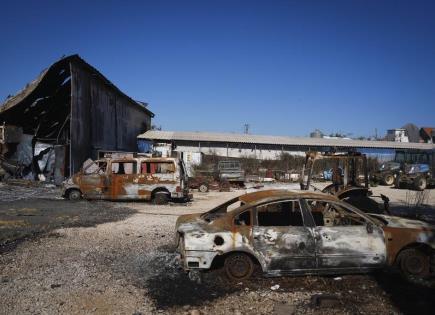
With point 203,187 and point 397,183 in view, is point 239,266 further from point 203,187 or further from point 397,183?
point 397,183

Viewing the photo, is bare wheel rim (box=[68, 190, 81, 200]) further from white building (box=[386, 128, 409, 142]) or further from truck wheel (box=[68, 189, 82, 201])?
white building (box=[386, 128, 409, 142])

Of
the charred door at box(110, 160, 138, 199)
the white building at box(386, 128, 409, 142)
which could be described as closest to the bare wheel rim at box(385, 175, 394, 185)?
the charred door at box(110, 160, 138, 199)

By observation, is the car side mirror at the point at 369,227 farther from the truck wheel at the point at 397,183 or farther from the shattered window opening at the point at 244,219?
the truck wheel at the point at 397,183

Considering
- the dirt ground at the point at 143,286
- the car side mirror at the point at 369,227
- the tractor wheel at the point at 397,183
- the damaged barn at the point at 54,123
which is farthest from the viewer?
the tractor wheel at the point at 397,183

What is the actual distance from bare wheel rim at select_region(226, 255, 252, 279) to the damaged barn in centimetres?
1805

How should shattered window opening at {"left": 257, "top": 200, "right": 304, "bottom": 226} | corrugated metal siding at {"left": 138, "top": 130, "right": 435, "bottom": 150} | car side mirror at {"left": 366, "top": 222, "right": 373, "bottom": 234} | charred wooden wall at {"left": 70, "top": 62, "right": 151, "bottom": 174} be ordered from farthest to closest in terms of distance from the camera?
corrugated metal siding at {"left": 138, "top": 130, "right": 435, "bottom": 150}, charred wooden wall at {"left": 70, "top": 62, "right": 151, "bottom": 174}, shattered window opening at {"left": 257, "top": 200, "right": 304, "bottom": 226}, car side mirror at {"left": 366, "top": 222, "right": 373, "bottom": 234}

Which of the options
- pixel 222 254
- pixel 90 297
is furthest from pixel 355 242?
pixel 90 297

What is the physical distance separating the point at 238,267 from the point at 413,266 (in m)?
2.81

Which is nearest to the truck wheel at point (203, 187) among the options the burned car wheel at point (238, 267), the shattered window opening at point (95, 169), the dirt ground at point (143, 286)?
the shattered window opening at point (95, 169)

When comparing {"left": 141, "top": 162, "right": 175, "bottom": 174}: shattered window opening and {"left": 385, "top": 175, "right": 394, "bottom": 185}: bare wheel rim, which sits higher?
{"left": 141, "top": 162, "right": 175, "bottom": 174}: shattered window opening

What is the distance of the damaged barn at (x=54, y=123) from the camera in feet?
74.5

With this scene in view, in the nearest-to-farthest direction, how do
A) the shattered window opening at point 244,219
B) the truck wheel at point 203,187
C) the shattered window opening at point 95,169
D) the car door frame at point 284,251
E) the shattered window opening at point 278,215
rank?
the car door frame at point 284,251
the shattered window opening at point 244,219
the shattered window opening at point 278,215
the shattered window opening at point 95,169
the truck wheel at point 203,187

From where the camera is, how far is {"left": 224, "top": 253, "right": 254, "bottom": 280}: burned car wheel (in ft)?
21.4

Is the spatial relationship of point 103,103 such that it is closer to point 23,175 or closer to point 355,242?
point 23,175
